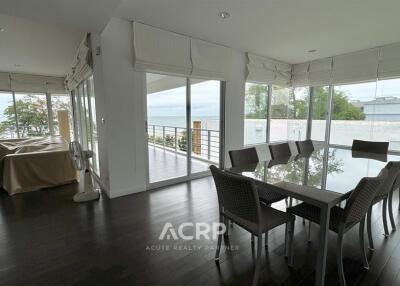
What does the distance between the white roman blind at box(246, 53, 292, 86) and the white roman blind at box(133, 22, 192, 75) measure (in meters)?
1.58

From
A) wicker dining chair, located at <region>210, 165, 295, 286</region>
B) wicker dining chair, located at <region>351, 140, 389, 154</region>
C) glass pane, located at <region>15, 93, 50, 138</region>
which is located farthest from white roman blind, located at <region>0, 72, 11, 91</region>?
wicker dining chair, located at <region>351, 140, 389, 154</region>

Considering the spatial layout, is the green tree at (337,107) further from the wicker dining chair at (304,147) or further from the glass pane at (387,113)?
the wicker dining chair at (304,147)

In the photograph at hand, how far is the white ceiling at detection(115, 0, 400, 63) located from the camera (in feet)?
7.86

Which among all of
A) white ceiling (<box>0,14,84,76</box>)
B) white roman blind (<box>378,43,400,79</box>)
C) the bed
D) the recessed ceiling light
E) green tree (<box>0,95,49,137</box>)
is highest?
white ceiling (<box>0,14,84,76</box>)

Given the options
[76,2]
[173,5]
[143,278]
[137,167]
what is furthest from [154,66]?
[143,278]

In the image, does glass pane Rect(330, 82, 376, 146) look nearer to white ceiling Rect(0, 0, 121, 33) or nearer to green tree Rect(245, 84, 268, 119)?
green tree Rect(245, 84, 268, 119)

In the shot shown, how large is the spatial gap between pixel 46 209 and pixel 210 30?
341 cm

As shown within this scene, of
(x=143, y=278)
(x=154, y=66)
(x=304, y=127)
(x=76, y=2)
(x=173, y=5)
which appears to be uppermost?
(x=173, y=5)

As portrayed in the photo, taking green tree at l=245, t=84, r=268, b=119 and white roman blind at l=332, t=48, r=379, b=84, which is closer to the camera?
white roman blind at l=332, t=48, r=379, b=84

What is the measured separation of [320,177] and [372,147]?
2060 millimetres

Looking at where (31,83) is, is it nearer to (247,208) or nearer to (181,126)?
(181,126)

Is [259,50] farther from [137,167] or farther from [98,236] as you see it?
[98,236]

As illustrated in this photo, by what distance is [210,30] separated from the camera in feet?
10.3

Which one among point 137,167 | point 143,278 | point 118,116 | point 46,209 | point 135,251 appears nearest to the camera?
point 143,278
